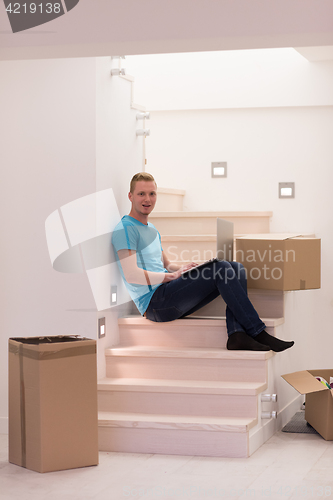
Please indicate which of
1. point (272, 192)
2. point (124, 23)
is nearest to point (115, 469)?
point (124, 23)

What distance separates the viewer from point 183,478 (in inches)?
93.2

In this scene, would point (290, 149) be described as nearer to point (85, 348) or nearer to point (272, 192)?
point (272, 192)

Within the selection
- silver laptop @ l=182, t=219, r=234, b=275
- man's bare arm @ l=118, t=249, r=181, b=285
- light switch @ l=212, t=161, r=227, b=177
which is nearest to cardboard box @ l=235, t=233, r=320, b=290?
silver laptop @ l=182, t=219, r=234, b=275

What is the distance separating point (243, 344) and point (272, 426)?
0.48 meters

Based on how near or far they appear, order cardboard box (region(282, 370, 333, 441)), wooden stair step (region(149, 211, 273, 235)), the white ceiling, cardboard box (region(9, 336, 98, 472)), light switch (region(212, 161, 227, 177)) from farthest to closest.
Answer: light switch (region(212, 161, 227, 177)) → wooden stair step (region(149, 211, 273, 235)) → cardboard box (region(282, 370, 333, 441)) → cardboard box (region(9, 336, 98, 472)) → the white ceiling

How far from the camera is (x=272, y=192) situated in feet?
14.3

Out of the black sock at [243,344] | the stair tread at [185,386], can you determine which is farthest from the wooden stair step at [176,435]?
the black sock at [243,344]

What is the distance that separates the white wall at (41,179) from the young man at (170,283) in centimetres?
30

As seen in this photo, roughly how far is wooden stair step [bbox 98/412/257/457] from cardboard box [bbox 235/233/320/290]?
791 millimetres

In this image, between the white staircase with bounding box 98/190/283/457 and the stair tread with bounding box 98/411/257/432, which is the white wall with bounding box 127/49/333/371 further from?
the stair tread with bounding box 98/411/257/432

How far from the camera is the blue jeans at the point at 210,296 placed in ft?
9.69

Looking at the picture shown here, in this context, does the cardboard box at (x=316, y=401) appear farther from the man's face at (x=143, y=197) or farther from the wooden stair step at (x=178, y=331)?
the man's face at (x=143, y=197)

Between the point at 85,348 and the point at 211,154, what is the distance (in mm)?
2384

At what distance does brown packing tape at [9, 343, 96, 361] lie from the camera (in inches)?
95.1
